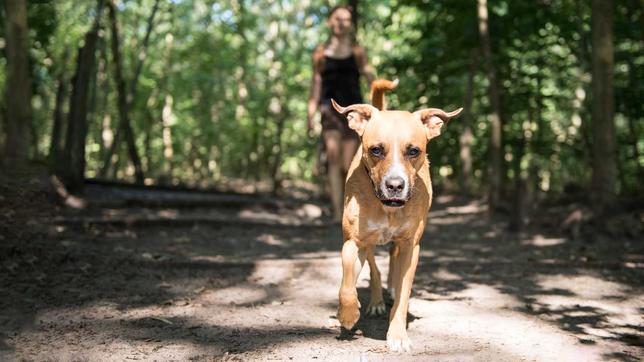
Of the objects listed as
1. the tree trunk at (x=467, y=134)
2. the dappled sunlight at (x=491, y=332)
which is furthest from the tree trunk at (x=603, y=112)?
the tree trunk at (x=467, y=134)

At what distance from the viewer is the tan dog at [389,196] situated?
10.7 ft

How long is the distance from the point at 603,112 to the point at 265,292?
532 centimetres

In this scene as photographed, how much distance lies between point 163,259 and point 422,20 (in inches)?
390

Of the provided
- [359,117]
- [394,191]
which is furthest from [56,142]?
[394,191]

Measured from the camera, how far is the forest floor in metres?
3.37

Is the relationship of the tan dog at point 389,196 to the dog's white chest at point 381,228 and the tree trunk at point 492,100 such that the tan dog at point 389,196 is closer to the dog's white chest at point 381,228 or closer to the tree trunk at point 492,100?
the dog's white chest at point 381,228

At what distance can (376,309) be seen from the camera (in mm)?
4281

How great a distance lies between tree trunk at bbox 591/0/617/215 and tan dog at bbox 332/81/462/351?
15.6 ft

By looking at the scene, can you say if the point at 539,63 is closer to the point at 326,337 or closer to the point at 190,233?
the point at 190,233

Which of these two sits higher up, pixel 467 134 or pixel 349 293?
pixel 467 134

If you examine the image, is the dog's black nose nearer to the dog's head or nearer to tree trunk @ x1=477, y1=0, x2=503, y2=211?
the dog's head

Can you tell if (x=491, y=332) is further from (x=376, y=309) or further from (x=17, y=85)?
(x=17, y=85)

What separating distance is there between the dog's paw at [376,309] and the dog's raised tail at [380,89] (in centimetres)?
153

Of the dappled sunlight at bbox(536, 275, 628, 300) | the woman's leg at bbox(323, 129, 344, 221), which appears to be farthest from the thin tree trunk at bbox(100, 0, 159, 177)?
the dappled sunlight at bbox(536, 275, 628, 300)
